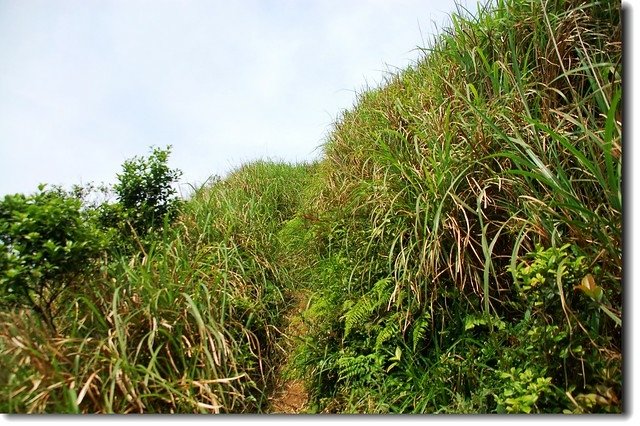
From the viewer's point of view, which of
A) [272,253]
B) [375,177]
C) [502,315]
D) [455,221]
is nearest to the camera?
[502,315]

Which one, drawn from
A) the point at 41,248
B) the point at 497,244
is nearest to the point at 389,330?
the point at 497,244

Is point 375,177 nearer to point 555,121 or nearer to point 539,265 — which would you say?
point 555,121

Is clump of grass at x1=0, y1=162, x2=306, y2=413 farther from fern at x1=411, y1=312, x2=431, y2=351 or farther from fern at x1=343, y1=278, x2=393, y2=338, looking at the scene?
fern at x1=411, y1=312, x2=431, y2=351

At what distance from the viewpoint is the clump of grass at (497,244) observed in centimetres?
169

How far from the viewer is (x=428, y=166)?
2.58 m

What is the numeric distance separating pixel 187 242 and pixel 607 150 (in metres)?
2.81

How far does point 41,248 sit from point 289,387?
1.66 metres

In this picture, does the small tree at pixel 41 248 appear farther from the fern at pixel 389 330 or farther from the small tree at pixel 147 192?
the fern at pixel 389 330

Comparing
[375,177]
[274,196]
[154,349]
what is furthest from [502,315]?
[274,196]

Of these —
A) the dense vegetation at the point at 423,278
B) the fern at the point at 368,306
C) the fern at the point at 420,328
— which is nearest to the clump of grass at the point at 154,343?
the dense vegetation at the point at 423,278

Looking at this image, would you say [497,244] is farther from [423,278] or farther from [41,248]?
[41,248]

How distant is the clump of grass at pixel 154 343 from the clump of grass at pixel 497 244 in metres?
0.49

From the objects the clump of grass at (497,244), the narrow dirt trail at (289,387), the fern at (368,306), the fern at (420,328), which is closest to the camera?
the clump of grass at (497,244)

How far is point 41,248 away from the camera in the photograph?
6.56 ft
